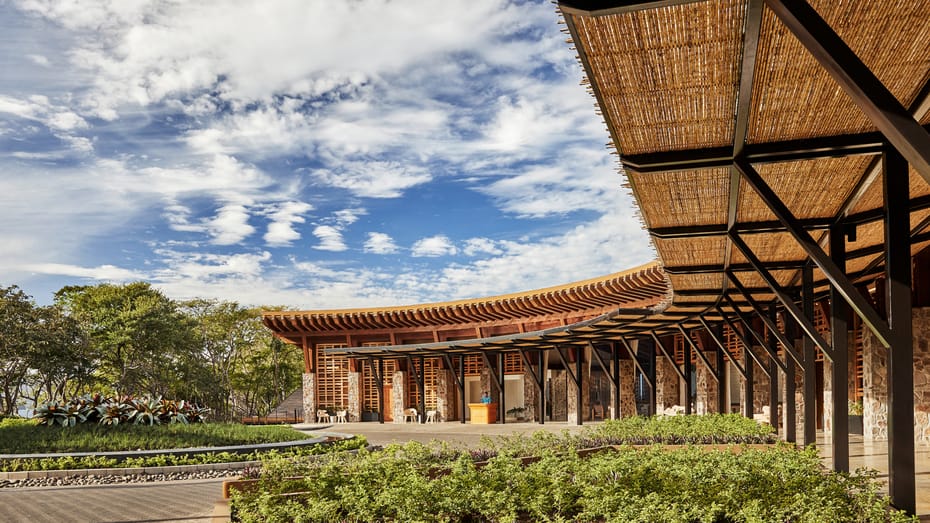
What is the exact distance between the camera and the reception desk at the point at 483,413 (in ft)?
105

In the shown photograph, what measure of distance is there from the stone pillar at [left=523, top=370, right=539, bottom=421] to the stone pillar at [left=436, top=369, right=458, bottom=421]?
3.92m

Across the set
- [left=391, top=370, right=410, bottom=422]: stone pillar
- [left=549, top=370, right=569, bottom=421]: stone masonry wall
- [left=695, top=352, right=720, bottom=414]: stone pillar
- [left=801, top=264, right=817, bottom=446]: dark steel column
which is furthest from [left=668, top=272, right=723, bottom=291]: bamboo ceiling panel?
[left=391, top=370, right=410, bottom=422]: stone pillar

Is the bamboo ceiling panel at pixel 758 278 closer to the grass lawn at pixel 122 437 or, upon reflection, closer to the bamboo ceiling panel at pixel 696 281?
the bamboo ceiling panel at pixel 696 281

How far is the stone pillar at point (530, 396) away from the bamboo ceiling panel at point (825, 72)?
27.2m

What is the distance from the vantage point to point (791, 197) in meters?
8.61

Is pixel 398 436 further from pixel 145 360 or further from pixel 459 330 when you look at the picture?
pixel 145 360

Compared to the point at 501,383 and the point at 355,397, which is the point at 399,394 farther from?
the point at 501,383

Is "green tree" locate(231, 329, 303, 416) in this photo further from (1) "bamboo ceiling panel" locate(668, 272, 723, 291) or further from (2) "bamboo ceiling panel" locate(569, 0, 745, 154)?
(2) "bamboo ceiling panel" locate(569, 0, 745, 154)

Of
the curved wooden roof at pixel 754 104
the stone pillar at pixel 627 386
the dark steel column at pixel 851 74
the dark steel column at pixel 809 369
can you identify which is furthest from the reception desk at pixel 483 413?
the dark steel column at pixel 851 74

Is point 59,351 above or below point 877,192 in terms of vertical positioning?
below

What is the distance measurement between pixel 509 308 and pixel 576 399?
537 cm

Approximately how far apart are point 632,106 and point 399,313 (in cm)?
3084

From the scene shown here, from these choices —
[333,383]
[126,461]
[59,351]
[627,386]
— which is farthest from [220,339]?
[126,461]

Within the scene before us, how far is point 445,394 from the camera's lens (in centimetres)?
3566
